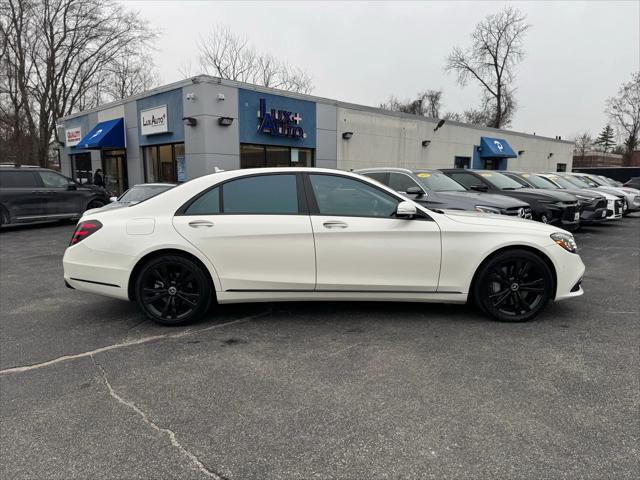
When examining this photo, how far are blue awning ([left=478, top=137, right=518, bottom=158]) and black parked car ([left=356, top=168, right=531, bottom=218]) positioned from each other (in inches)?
703

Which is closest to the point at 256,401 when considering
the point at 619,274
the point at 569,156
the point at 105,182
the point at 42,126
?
the point at 619,274

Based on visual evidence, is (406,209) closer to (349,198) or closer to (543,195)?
(349,198)

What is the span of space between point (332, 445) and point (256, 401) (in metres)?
0.67

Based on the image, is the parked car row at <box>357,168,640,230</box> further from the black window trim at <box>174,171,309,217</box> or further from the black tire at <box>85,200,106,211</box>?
the black tire at <box>85,200,106,211</box>

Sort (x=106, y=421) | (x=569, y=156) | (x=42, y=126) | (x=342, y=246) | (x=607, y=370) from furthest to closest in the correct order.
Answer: (x=569, y=156), (x=42, y=126), (x=342, y=246), (x=607, y=370), (x=106, y=421)

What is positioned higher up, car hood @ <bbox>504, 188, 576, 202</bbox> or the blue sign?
the blue sign

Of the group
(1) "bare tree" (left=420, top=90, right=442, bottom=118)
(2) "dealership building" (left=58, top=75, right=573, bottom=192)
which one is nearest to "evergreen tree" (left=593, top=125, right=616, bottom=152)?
(1) "bare tree" (left=420, top=90, right=442, bottom=118)

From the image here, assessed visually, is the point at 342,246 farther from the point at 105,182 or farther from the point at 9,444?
the point at 105,182

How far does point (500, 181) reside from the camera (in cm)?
1094

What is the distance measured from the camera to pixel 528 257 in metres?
4.16

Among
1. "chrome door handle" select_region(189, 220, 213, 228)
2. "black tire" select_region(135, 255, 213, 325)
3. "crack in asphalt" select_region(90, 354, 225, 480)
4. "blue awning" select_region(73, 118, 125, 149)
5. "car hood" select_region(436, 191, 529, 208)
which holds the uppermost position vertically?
"blue awning" select_region(73, 118, 125, 149)

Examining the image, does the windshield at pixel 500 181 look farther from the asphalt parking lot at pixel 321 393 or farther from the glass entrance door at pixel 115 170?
the glass entrance door at pixel 115 170

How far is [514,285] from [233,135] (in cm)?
1157

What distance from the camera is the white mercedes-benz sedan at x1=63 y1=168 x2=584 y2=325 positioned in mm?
4066
